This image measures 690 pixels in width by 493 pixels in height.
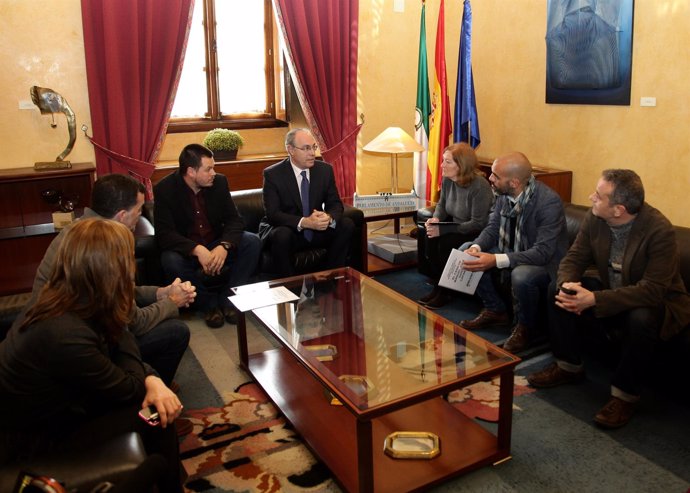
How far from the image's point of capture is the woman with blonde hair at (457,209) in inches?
156

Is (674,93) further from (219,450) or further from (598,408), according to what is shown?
(219,450)

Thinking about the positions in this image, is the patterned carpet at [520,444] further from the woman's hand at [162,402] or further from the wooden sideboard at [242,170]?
the wooden sideboard at [242,170]

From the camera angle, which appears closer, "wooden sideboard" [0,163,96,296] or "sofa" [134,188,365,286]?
"sofa" [134,188,365,286]

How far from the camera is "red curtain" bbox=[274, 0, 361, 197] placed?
5.21 m

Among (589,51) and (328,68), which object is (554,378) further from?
(328,68)

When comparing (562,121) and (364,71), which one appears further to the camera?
(364,71)

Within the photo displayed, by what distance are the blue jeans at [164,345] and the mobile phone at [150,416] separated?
0.65 m

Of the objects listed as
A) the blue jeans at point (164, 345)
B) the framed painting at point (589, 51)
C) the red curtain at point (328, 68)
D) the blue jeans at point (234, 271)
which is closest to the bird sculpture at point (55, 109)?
the blue jeans at point (234, 271)

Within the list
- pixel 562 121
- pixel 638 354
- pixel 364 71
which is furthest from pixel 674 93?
pixel 364 71

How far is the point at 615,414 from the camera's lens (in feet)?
8.51

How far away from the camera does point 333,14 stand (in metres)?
5.30

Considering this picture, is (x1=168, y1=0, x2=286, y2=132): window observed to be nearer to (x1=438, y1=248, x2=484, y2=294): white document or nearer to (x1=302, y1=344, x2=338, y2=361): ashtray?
(x1=438, y1=248, x2=484, y2=294): white document

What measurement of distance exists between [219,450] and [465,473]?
0.98 m

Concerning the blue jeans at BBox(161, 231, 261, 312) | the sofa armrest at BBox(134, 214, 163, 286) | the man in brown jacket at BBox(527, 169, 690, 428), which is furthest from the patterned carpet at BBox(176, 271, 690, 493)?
the sofa armrest at BBox(134, 214, 163, 286)
